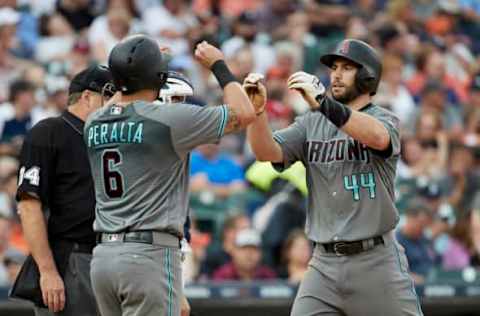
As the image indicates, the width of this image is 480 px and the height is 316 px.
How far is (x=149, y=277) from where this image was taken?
5.61 metres

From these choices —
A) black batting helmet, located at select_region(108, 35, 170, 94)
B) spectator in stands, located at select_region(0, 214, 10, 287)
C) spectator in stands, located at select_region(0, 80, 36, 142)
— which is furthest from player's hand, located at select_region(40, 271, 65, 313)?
spectator in stands, located at select_region(0, 80, 36, 142)

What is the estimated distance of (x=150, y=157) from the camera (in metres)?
5.68

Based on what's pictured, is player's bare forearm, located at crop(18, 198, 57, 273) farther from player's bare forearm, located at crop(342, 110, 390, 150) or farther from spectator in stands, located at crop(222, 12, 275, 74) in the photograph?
spectator in stands, located at crop(222, 12, 275, 74)

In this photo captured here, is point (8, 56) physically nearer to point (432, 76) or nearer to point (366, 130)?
point (432, 76)

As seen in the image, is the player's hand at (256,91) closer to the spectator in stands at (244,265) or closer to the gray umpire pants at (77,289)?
the gray umpire pants at (77,289)

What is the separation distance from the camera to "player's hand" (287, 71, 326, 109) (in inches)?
240

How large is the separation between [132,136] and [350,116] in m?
1.12

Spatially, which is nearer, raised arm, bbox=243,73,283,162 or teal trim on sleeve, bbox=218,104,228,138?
teal trim on sleeve, bbox=218,104,228,138

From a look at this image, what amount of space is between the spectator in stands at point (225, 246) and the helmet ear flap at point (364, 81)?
3.67m

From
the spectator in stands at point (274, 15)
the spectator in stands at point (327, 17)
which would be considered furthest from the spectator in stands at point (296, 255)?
the spectator in stands at point (327, 17)

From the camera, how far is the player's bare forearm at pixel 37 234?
20.5 ft

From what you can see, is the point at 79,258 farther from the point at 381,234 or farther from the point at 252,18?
the point at 252,18

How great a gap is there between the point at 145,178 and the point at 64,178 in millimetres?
884

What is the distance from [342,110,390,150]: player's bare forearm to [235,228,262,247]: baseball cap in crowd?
3.69m
